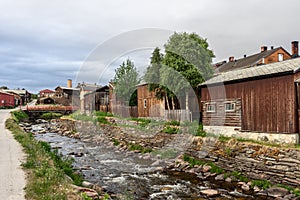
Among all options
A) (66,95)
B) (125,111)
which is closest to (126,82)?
(125,111)

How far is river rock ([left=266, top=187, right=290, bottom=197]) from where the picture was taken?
10.5 meters

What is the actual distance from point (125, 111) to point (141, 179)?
2105cm

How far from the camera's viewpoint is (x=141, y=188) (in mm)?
12008

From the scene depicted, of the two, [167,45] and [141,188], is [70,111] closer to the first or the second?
[167,45]

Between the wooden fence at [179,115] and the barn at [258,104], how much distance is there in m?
2.30

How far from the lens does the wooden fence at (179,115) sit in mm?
20978

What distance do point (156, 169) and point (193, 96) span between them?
31.0ft

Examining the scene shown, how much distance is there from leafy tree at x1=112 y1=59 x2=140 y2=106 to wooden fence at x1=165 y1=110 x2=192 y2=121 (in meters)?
12.6

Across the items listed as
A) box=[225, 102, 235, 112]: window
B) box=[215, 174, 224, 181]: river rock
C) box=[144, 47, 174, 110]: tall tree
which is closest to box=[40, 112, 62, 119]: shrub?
box=[144, 47, 174, 110]: tall tree

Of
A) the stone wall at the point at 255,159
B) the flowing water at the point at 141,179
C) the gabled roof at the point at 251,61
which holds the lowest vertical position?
the flowing water at the point at 141,179

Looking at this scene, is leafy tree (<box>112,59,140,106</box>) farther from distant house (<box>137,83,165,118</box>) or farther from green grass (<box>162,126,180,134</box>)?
green grass (<box>162,126,180,134</box>)

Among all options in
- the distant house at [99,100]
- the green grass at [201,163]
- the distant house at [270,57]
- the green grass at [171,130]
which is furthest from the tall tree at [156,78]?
the distant house at [270,57]

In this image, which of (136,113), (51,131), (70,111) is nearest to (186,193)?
(136,113)

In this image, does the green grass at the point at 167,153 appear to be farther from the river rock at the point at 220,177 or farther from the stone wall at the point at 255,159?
the river rock at the point at 220,177
